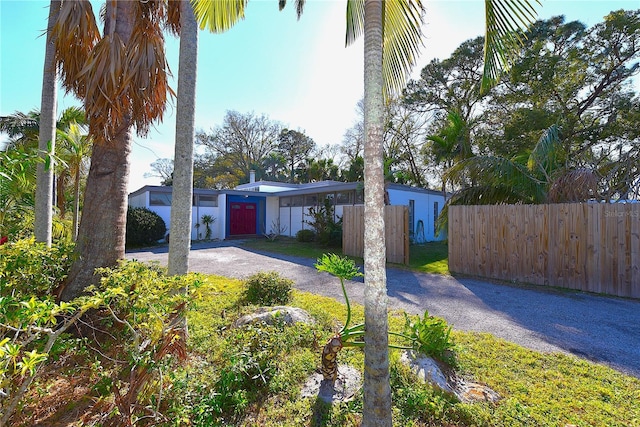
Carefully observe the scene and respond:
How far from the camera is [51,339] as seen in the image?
1.57 meters

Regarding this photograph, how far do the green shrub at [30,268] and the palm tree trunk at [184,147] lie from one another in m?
1.30

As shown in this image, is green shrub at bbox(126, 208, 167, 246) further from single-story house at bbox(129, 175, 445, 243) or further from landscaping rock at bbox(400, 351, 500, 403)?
landscaping rock at bbox(400, 351, 500, 403)

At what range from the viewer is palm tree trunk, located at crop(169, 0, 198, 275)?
306cm

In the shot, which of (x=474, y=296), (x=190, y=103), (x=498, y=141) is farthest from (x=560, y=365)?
(x=498, y=141)

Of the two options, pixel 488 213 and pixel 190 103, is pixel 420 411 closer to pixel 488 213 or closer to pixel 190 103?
pixel 190 103

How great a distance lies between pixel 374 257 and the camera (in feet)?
6.33

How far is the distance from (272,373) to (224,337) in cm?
108

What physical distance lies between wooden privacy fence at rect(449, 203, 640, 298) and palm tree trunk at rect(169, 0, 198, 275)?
22.5 ft

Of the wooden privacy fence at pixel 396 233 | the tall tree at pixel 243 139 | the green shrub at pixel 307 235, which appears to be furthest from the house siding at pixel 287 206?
the tall tree at pixel 243 139

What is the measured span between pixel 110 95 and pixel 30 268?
2.08 m

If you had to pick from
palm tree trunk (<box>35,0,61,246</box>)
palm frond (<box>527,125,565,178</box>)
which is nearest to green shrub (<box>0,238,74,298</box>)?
palm tree trunk (<box>35,0,61,246</box>)

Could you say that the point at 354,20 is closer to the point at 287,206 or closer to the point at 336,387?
the point at 336,387

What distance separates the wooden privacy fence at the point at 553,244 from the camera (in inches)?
216

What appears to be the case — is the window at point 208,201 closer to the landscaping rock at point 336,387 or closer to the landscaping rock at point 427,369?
the landscaping rock at point 336,387
